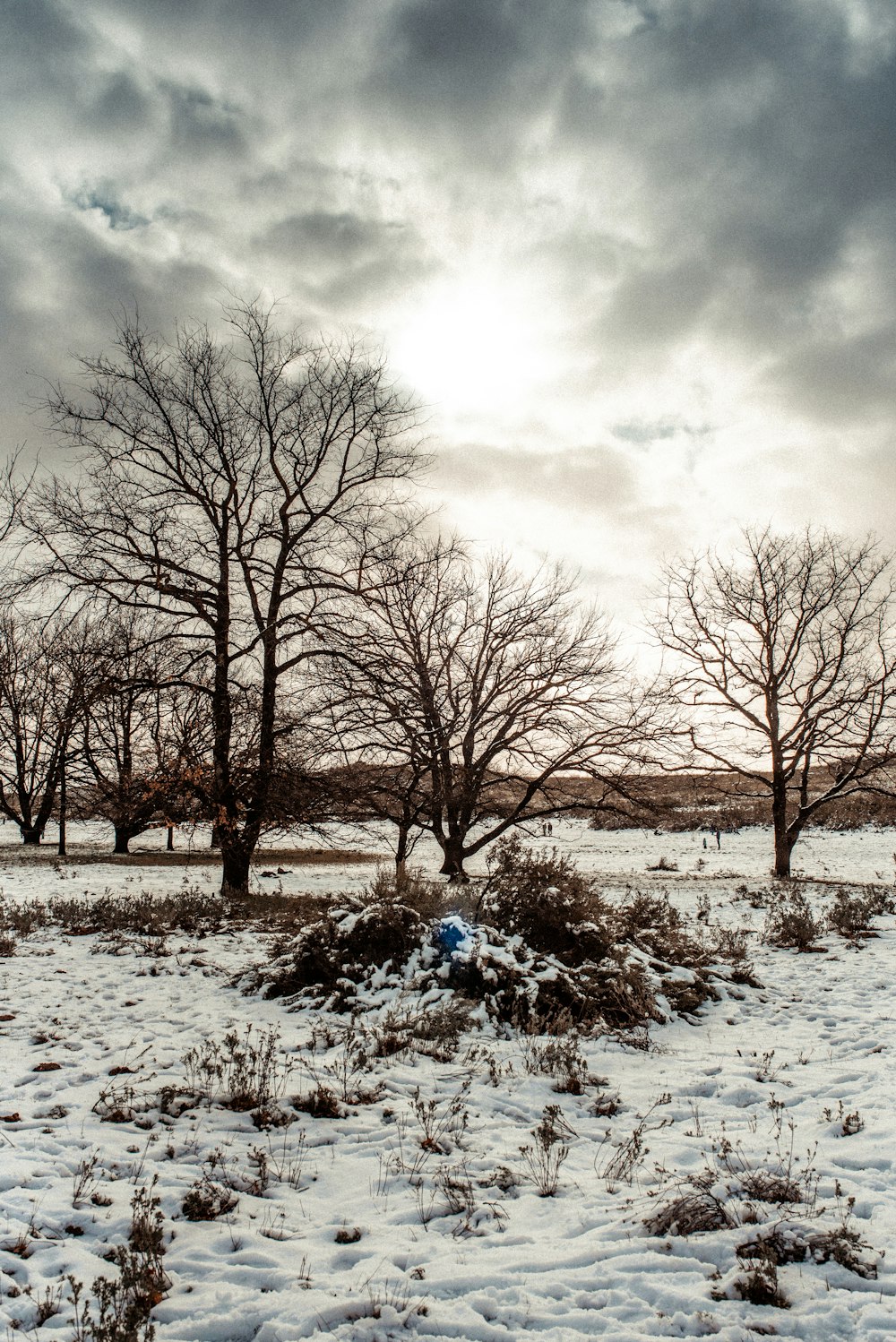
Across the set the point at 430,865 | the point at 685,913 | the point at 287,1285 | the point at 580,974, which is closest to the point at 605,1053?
the point at 580,974

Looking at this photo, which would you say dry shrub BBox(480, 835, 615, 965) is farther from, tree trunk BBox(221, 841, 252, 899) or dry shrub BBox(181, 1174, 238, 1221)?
tree trunk BBox(221, 841, 252, 899)

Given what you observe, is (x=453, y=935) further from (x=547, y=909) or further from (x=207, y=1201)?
(x=207, y=1201)

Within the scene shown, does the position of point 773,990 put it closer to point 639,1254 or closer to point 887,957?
point 887,957

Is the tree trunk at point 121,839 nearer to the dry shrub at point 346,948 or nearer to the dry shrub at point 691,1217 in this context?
the dry shrub at point 346,948

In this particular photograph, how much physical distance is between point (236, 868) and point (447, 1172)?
1270cm

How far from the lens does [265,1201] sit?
3910 millimetres

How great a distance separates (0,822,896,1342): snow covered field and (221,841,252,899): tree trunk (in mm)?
7651

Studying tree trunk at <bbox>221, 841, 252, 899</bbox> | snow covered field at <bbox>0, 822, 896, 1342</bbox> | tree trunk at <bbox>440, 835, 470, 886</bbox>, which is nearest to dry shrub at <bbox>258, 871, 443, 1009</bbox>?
snow covered field at <bbox>0, 822, 896, 1342</bbox>

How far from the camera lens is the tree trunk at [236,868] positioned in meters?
15.5

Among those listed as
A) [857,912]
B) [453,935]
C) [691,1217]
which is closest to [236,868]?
[453,935]

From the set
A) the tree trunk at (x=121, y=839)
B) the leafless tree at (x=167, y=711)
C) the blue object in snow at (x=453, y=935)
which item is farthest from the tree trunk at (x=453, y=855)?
the tree trunk at (x=121, y=839)

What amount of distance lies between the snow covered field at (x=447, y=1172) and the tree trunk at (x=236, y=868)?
25.1ft

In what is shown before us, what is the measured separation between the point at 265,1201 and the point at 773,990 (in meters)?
6.76

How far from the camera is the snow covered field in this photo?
305 cm
